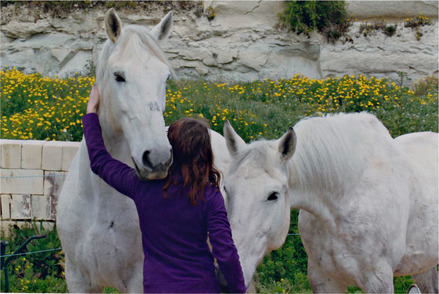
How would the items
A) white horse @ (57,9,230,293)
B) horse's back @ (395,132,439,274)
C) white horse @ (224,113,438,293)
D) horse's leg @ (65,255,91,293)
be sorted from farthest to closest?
horse's back @ (395,132,439,274) → horse's leg @ (65,255,91,293) → white horse @ (224,113,438,293) → white horse @ (57,9,230,293)

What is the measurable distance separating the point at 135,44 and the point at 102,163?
2.13 feet

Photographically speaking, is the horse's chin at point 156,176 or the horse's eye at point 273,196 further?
the horse's eye at point 273,196

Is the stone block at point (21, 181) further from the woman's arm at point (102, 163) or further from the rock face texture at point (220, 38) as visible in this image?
the rock face texture at point (220, 38)

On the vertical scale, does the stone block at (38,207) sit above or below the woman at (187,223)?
below

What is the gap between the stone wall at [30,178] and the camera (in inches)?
235

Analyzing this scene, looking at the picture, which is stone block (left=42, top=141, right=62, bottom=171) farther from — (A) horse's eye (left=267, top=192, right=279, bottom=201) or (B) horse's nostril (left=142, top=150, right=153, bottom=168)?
(B) horse's nostril (left=142, top=150, right=153, bottom=168)

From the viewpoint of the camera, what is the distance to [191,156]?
263cm

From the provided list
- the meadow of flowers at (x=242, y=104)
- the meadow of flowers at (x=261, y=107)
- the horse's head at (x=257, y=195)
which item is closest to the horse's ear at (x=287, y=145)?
the horse's head at (x=257, y=195)

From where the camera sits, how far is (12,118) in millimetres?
7059

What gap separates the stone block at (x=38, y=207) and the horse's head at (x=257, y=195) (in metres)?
3.44

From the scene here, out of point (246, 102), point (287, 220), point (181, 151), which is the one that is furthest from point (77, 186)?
point (246, 102)

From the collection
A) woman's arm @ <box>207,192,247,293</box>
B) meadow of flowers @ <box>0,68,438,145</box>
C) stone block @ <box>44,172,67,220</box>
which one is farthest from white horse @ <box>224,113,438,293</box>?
stone block @ <box>44,172,67,220</box>

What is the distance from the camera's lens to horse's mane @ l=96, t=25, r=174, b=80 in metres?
2.86

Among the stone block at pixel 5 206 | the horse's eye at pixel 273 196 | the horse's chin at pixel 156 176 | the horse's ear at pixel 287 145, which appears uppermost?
the horse's chin at pixel 156 176
